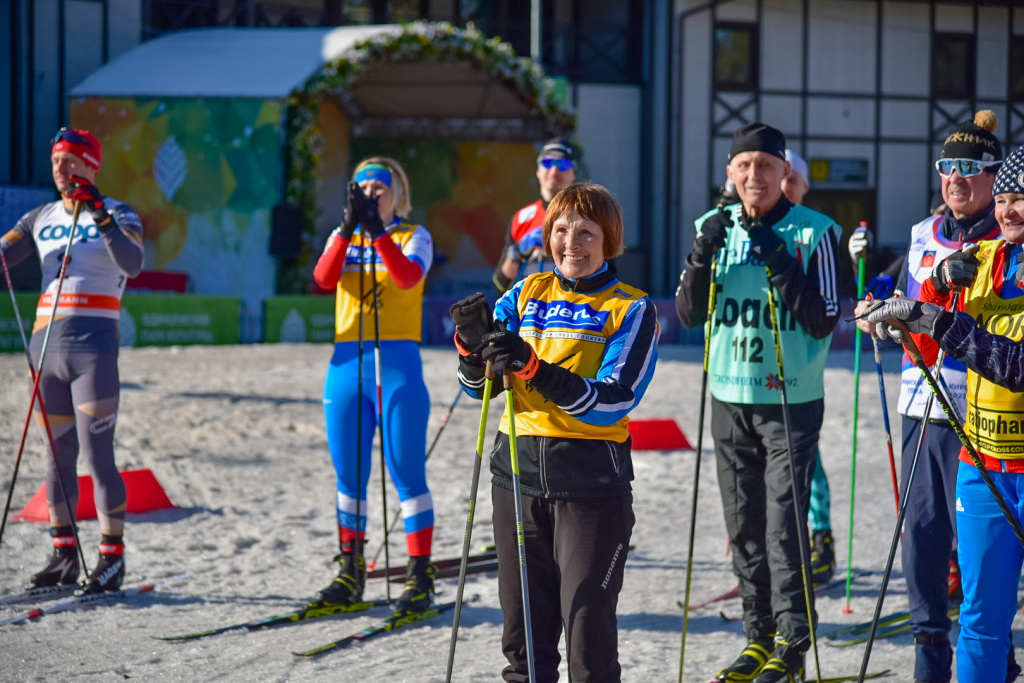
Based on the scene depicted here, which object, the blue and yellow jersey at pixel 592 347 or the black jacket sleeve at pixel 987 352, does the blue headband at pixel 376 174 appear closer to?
the blue and yellow jersey at pixel 592 347

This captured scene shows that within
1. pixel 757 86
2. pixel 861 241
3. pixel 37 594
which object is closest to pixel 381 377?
pixel 37 594

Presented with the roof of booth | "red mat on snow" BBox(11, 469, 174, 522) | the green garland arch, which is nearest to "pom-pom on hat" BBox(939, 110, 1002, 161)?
"red mat on snow" BBox(11, 469, 174, 522)

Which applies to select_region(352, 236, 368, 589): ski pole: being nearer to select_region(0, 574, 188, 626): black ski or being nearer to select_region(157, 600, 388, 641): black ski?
select_region(157, 600, 388, 641): black ski

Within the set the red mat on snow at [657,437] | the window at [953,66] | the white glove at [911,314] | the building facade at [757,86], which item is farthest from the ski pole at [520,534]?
the window at [953,66]

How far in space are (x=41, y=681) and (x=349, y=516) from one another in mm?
1423

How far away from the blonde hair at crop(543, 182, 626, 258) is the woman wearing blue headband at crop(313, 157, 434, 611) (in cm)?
161

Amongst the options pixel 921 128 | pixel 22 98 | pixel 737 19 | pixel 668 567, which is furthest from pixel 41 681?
pixel 921 128

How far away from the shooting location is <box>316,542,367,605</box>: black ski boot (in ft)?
14.9

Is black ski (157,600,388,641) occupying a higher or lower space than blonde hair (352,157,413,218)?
lower

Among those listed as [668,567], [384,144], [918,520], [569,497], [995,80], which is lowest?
[668,567]

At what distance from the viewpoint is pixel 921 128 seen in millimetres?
22734

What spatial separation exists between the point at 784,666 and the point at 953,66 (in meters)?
22.3

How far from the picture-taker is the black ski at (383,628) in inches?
159

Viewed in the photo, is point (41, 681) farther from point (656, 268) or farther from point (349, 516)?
point (656, 268)
